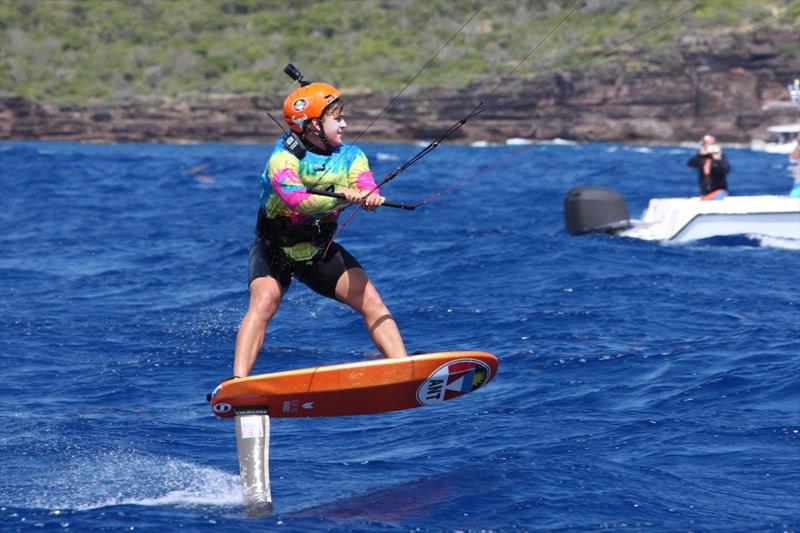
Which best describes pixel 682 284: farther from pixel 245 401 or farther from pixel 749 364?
Answer: pixel 245 401

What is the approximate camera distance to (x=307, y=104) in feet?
24.3

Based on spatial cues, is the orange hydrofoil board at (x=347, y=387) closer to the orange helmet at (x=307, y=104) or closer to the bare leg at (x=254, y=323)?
the bare leg at (x=254, y=323)

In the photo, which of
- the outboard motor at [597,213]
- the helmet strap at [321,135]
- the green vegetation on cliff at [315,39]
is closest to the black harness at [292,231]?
the helmet strap at [321,135]

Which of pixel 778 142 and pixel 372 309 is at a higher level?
pixel 372 309

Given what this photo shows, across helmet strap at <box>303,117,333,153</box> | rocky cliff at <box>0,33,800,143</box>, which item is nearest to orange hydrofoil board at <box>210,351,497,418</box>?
helmet strap at <box>303,117,333,153</box>

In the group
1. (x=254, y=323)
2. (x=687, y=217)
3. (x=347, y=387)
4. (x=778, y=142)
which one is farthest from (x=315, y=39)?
(x=347, y=387)

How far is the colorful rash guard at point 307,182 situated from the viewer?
7.24 metres

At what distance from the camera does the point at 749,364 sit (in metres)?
10.7

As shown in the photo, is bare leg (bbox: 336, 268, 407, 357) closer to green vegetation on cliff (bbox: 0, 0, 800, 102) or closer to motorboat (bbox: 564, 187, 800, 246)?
motorboat (bbox: 564, 187, 800, 246)

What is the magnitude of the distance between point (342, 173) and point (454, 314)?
6.20 metres

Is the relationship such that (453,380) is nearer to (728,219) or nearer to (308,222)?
(308,222)

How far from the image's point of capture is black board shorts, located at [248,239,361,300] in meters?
7.67

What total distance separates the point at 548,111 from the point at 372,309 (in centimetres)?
6857

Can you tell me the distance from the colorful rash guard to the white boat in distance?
12709 mm
